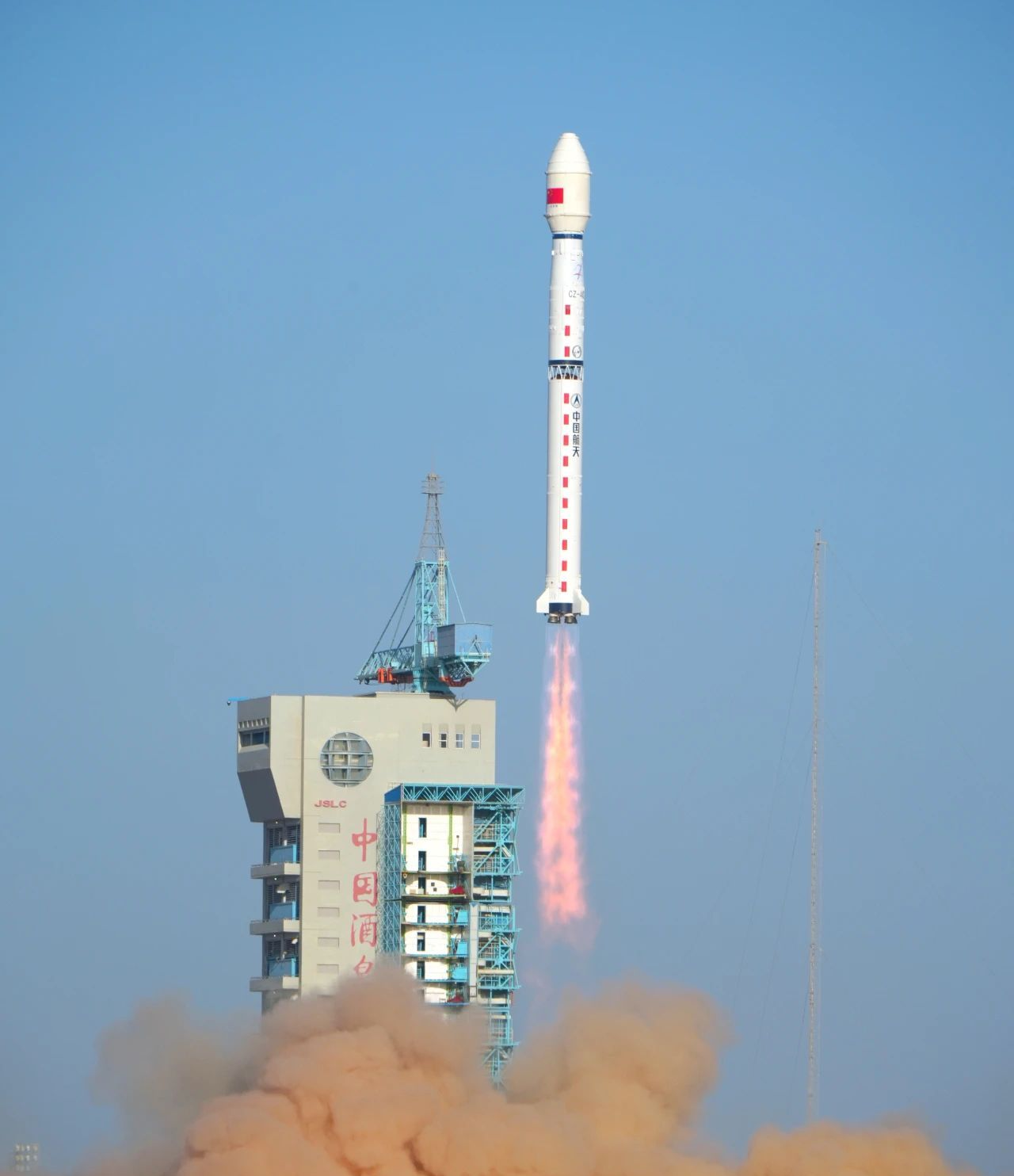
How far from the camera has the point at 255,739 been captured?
126 meters

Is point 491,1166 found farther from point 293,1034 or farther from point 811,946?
point 811,946

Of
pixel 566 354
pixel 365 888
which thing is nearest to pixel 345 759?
pixel 365 888

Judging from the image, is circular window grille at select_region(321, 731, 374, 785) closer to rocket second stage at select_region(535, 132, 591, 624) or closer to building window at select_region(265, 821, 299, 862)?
building window at select_region(265, 821, 299, 862)

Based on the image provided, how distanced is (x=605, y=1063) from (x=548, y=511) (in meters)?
18.5

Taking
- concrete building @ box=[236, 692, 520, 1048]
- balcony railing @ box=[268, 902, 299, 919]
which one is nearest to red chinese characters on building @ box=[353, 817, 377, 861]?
concrete building @ box=[236, 692, 520, 1048]

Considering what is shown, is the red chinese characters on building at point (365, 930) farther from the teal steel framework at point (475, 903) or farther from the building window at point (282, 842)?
the building window at point (282, 842)

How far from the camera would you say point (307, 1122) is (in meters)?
97.9

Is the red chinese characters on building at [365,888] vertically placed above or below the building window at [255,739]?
below

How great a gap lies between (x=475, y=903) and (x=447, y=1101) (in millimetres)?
21351

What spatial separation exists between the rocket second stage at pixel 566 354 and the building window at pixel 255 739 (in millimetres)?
16592

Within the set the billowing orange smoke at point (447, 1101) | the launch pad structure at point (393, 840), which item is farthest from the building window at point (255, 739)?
the billowing orange smoke at point (447, 1101)

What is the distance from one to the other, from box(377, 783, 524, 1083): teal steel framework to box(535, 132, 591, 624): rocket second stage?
1310cm

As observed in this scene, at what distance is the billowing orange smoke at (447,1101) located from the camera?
9662cm

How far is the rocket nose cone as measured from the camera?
114250mm
